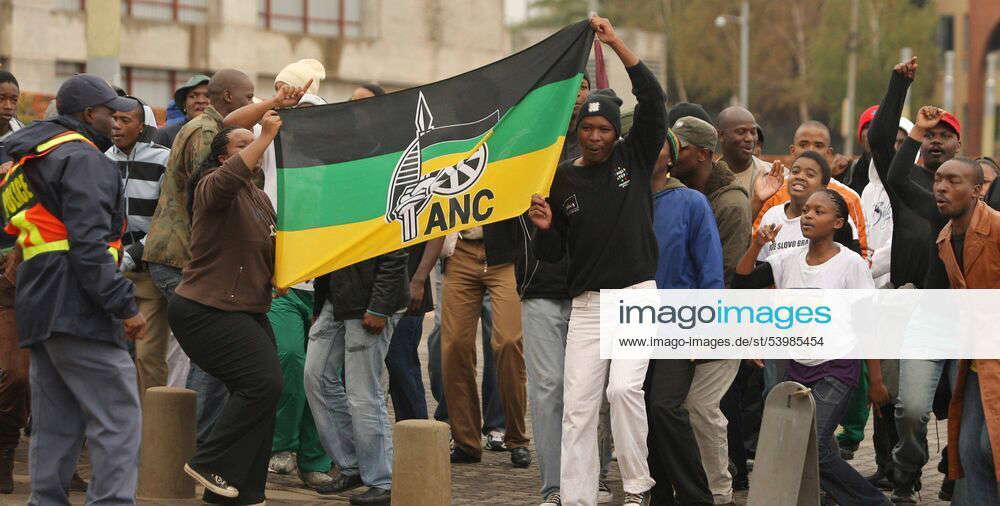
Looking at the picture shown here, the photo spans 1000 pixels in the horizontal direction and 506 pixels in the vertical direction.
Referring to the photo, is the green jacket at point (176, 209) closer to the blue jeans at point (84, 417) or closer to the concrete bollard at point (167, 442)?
the concrete bollard at point (167, 442)

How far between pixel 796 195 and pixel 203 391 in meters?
3.65

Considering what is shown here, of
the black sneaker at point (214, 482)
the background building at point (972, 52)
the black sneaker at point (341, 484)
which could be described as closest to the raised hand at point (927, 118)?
the black sneaker at point (341, 484)

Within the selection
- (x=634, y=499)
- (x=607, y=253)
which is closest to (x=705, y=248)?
(x=607, y=253)

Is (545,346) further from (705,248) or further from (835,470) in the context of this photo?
(835,470)

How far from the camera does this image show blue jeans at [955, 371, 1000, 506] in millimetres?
7070

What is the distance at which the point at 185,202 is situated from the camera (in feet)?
28.6

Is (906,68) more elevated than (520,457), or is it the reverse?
(906,68)

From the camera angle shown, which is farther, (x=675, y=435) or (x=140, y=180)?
(x=140, y=180)

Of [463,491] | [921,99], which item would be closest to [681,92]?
[921,99]

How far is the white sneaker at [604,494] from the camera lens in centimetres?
849

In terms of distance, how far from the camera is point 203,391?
8.69 m

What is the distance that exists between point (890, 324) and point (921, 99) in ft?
214

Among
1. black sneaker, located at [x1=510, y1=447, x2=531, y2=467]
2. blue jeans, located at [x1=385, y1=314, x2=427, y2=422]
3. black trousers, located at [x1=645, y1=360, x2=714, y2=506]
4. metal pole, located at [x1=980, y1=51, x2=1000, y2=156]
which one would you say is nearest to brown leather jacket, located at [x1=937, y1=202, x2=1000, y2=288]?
black trousers, located at [x1=645, y1=360, x2=714, y2=506]

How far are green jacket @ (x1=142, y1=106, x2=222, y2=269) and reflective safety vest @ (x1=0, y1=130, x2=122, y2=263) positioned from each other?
1563 millimetres
